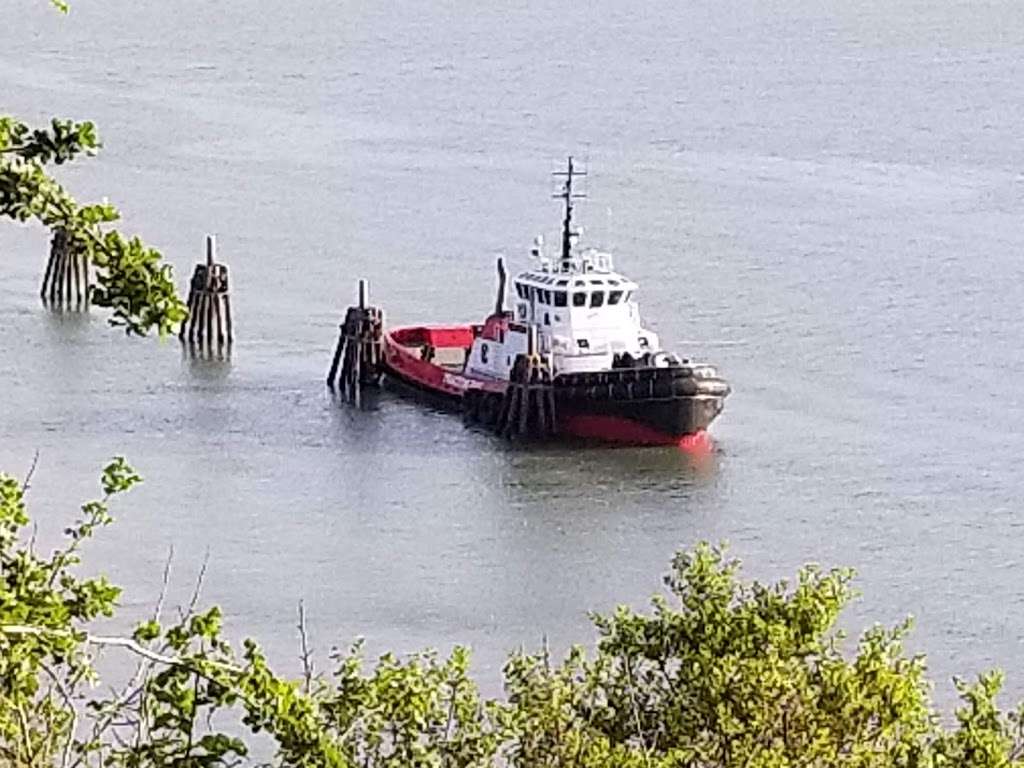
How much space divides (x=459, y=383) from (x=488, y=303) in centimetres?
458

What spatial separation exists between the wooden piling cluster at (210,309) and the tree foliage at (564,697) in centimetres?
2375

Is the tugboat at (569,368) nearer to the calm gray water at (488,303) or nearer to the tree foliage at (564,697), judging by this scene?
the calm gray water at (488,303)

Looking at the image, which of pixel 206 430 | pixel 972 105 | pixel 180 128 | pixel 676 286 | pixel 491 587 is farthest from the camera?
pixel 972 105

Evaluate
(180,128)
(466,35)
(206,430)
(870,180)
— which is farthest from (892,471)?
(466,35)

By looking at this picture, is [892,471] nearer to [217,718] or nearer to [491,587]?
[491,587]

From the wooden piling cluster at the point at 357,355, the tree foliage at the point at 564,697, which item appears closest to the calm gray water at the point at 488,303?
the wooden piling cluster at the point at 357,355

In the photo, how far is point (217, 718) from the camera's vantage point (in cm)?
1694

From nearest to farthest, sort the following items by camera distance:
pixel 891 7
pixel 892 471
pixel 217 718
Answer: pixel 217 718 < pixel 892 471 < pixel 891 7

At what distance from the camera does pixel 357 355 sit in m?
31.5

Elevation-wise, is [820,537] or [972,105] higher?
[972,105]

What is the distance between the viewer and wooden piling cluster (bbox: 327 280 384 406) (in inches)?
1238

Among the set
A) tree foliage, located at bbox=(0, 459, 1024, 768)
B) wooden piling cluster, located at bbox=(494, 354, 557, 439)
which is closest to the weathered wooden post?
wooden piling cluster, located at bbox=(494, 354, 557, 439)

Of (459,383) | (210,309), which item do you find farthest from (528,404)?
(210,309)

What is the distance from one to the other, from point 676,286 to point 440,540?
11.7 m
